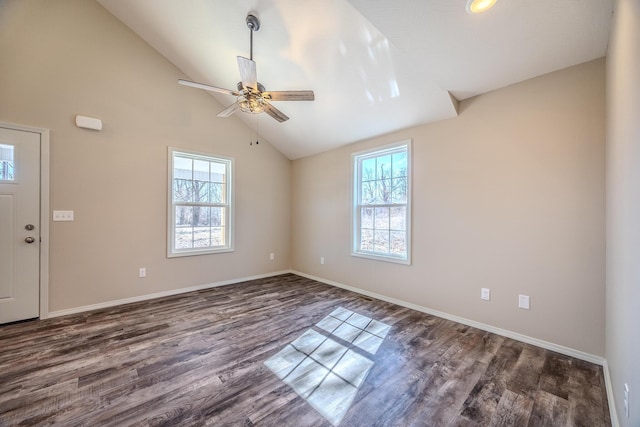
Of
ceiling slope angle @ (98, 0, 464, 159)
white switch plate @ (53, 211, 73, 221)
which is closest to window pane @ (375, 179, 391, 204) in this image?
ceiling slope angle @ (98, 0, 464, 159)

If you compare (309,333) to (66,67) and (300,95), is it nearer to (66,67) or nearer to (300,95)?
(300,95)

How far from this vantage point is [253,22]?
2670mm

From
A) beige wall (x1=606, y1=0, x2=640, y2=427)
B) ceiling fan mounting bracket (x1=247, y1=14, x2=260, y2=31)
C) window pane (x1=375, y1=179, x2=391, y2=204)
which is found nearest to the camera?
beige wall (x1=606, y1=0, x2=640, y2=427)

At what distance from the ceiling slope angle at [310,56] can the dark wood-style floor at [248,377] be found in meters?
2.53

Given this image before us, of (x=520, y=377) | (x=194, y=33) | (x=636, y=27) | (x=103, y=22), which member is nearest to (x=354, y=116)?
(x=194, y=33)

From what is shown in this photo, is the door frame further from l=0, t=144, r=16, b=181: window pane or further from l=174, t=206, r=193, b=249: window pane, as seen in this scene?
l=174, t=206, r=193, b=249: window pane

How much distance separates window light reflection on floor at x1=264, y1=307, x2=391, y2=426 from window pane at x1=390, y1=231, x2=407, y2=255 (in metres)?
1.04

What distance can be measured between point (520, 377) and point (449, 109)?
8.39 feet

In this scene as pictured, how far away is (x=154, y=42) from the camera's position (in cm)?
350

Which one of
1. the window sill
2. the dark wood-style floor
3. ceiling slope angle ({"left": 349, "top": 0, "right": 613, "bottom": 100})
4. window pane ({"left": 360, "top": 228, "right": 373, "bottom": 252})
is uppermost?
ceiling slope angle ({"left": 349, "top": 0, "right": 613, "bottom": 100})

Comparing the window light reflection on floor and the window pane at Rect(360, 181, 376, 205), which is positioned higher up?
the window pane at Rect(360, 181, 376, 205)

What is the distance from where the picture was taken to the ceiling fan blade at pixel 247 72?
6.73 ft

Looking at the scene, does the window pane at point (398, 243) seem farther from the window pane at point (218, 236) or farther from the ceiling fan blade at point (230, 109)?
the window pane at point (218, 236)

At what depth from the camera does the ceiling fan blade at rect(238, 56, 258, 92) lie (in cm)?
205
